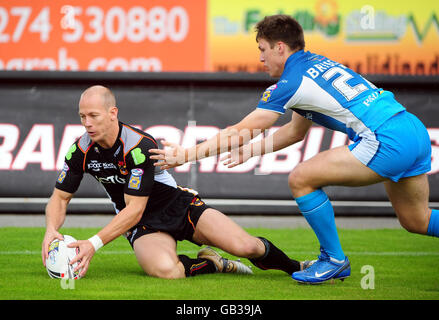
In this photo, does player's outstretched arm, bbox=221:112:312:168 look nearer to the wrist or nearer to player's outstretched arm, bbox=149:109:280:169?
player's outstretched arm, bbox=149:109:280:169

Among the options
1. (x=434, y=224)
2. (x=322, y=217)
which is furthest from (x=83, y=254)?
(x=434, y=224)

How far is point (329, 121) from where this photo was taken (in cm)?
522

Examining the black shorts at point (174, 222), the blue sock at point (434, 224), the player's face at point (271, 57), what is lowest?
the black shorts at point (174, 222)

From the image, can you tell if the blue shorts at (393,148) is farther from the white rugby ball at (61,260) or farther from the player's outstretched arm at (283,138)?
the white rugby ball at (61,260)

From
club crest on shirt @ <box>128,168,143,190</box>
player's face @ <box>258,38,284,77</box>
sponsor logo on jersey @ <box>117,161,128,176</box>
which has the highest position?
Answer: player's face @ <box>258,38,284,77</box>

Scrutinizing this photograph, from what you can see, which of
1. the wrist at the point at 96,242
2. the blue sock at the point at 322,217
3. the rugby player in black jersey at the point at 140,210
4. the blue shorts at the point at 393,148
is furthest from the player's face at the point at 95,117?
the blue shorts at the point at 393,148

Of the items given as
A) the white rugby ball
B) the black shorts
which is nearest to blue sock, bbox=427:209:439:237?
the black shorts

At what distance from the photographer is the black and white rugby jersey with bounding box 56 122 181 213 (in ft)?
17.8

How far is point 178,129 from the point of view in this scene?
916 centimetres

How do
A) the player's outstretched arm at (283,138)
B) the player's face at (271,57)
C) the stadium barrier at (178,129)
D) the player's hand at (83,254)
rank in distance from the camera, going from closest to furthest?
the player's hand at (83,254)
the player's face at (271,57)
the player's outstretched arm at (283,138)
the stadium barrier at (178,129)

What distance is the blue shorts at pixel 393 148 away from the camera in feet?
16.1

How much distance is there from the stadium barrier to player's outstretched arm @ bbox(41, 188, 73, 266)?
3402mm

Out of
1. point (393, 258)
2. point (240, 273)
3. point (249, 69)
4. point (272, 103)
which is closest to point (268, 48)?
point (272, 103)

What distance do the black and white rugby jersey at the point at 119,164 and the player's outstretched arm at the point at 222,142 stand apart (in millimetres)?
381
